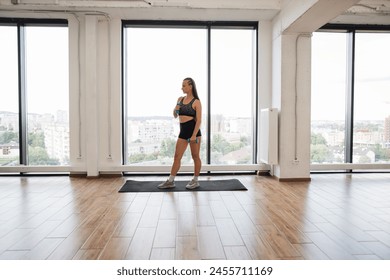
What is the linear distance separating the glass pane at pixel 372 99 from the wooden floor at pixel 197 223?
5.10 feet

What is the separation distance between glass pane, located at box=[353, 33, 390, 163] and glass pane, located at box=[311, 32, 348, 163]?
270 millimetres

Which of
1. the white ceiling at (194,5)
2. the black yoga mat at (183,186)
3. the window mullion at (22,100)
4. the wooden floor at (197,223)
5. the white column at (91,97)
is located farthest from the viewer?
the window mullion at (22,100)

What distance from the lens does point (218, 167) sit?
5.98m

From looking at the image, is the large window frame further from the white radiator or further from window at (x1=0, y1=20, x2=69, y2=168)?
window at (x1=0, y1=20, x2=69, y2=168)

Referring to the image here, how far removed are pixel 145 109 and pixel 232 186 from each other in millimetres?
2283

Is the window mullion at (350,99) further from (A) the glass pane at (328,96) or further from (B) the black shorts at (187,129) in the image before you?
(B) the black shorts at (187,129)

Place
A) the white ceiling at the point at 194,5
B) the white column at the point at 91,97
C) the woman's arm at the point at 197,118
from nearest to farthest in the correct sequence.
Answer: the woman's arm at the point at 197,118, the white ceiling at the point at 194,5, the white column at the point at 91,97

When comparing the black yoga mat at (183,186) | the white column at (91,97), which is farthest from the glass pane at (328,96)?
the white column at (91,97)

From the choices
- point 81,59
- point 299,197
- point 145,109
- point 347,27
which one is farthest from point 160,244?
point 347,27

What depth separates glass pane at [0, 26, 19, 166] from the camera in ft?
Result: 19.4

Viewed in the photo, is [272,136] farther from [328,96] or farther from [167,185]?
[167,185]

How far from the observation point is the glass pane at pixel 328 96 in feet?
20.4

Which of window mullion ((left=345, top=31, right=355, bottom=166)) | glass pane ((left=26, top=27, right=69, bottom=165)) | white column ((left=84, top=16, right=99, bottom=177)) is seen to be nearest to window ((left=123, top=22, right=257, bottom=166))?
white column ((left=84, top=16, right=99, bottom=177))
